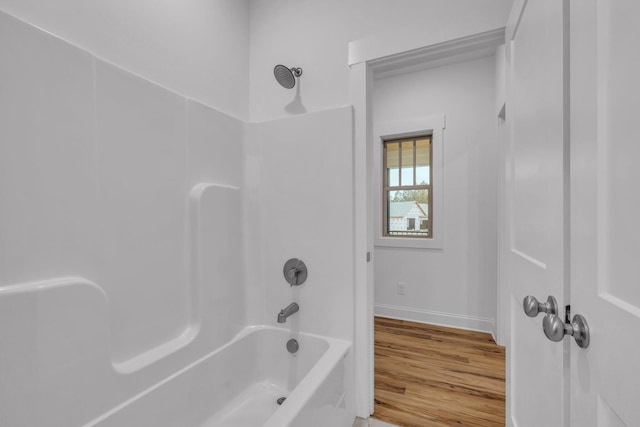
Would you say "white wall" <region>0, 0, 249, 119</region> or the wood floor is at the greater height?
"white wall" <region>0, 0, 249, 119</region>

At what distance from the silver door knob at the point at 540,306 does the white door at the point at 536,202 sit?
0.08 feet

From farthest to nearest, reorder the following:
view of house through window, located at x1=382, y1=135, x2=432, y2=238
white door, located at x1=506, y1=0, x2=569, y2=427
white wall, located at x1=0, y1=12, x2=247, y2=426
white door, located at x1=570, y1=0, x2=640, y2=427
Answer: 1. view of house through window, located at x1=382, y1=135, x2=432, y2=238
2. white wall, located at x1=0, y1=12, x2=247, y2=426
3. white door, located at x1=506, y1=0, x2=569, y2=427
4. white door, located at x1=570, y1=0, x2=640, y2=427

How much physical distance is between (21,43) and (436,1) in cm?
171

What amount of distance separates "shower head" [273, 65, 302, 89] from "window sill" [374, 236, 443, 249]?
1959 millimetres

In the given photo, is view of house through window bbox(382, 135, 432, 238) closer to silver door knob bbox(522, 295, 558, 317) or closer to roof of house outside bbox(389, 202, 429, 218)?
roof of house outside bbox(389, 202, 429, 218)

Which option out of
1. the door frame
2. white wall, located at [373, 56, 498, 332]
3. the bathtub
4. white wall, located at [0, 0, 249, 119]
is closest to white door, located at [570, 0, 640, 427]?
the bathtub

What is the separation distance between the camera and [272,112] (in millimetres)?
1821

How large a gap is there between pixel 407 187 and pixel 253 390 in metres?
2.41

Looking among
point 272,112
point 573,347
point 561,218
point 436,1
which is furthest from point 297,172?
point 573,347

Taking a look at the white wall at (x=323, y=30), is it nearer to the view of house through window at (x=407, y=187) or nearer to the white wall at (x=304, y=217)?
the white wall at (x=304, y=217)

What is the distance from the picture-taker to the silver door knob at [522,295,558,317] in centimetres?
73

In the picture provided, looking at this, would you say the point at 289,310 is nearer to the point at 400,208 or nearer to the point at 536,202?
→ the point at 536,202

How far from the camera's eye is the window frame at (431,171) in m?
2.81

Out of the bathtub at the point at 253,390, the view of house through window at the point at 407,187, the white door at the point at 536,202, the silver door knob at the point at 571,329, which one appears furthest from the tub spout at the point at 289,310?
the view of house through window at the point at 407,187
